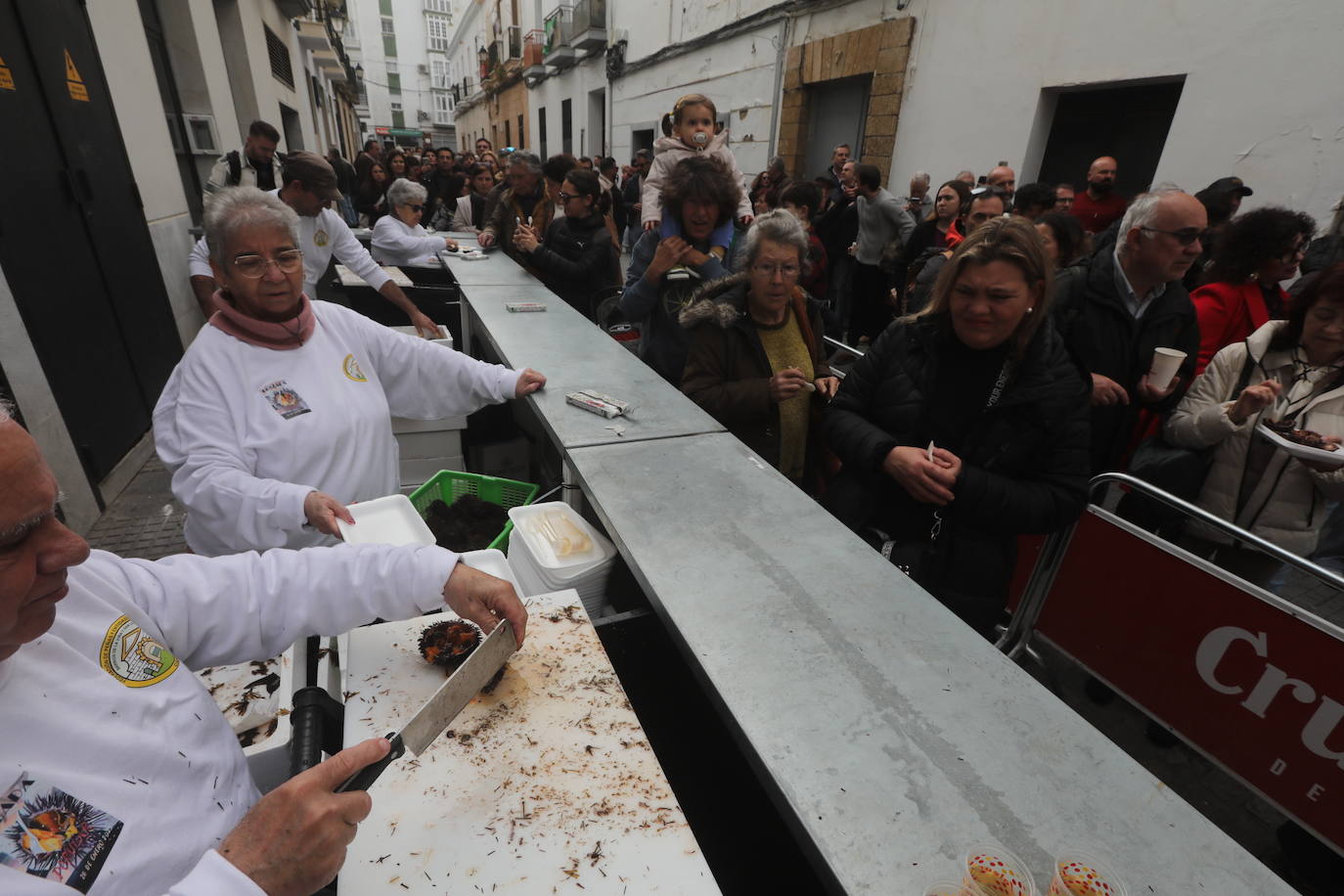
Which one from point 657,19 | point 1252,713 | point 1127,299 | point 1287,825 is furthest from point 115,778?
point 657,19

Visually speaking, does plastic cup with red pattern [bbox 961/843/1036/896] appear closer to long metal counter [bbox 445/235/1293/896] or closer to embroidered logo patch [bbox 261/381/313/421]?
long metal counter [bbox 445/235/1293/896]

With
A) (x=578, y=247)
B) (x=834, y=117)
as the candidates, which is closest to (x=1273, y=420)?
(x=578, y=247)

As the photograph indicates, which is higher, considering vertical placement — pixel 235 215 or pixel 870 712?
pixel 235 215

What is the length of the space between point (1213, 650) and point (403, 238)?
5923 millimetres

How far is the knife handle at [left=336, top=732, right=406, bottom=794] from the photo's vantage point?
894mm

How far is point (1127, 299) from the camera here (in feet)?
9.36

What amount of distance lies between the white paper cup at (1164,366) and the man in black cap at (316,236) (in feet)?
12.1

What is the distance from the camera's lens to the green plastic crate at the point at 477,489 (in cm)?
263

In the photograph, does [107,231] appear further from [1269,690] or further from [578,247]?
[1269,690]

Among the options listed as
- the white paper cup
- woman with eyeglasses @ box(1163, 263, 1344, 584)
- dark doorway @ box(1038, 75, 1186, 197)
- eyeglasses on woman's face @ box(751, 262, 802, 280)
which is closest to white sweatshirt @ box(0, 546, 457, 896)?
eyeglasses on woman's face @ box(751, 262, 802, 280)

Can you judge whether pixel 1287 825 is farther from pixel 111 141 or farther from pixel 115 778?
pixel 111 141

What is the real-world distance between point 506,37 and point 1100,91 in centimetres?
2955

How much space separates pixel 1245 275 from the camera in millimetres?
3107

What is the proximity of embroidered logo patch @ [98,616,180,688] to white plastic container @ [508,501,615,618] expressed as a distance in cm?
82
